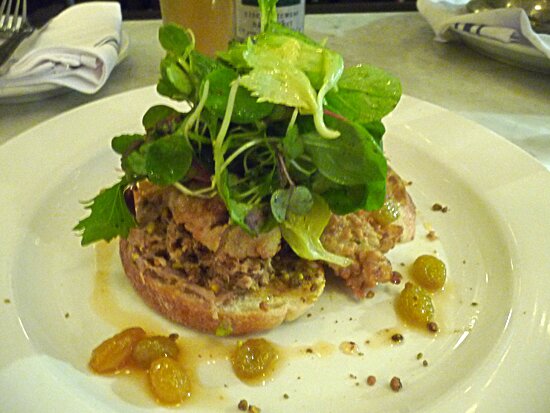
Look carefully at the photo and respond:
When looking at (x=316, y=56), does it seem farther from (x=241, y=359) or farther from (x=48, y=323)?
(x=48, y=323)

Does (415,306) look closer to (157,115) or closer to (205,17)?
(157,115)

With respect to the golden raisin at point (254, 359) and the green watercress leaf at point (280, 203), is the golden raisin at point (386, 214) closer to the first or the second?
the green watercress leaf at point (280, 203)

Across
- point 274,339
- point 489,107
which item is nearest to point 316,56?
point 274,339

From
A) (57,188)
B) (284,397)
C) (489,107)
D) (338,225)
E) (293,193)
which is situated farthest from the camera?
(489,107)

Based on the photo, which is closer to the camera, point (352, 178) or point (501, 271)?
point (352, 178)

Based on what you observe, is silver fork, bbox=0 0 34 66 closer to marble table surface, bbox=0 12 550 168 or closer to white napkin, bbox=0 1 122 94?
white napkin, bbox=0 1 122 94

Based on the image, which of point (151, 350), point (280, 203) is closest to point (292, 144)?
point (280, 203)
